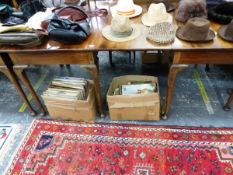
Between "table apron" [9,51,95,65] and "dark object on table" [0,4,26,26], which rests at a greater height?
"dark object on table" [0,4,26,26]

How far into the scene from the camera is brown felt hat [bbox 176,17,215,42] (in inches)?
48.3

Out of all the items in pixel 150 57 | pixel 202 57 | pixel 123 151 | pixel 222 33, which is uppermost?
pixel 222 33

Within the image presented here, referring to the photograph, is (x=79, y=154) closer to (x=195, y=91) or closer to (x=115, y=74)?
(x=115, y=74)

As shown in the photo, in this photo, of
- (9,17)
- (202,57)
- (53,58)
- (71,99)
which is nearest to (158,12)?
(202,57)

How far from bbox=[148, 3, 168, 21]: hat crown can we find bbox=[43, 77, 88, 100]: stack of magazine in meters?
0.76

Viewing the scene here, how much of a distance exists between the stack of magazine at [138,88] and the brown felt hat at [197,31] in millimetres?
488

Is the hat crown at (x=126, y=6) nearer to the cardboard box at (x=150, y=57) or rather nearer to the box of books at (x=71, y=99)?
the box of books at (x=71, y=99)

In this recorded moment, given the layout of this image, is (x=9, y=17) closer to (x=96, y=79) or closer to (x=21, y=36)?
(x=21, y=36)

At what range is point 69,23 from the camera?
1343 millimetres

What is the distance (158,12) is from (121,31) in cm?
33

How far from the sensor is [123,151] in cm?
157

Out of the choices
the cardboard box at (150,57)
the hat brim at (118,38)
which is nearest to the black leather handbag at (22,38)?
the hat brim at (118,38)

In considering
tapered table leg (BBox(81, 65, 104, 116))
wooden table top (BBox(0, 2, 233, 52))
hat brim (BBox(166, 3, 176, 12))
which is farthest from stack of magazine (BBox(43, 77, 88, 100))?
hat brim (BBox(166, 3, 176, 12))

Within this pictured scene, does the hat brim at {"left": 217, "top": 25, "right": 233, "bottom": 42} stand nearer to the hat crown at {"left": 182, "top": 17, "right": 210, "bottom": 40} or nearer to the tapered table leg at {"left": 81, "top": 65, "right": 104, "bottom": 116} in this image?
the hat crown at {"left": 182, "top": 17, "right": 210, "bottom": 40}
